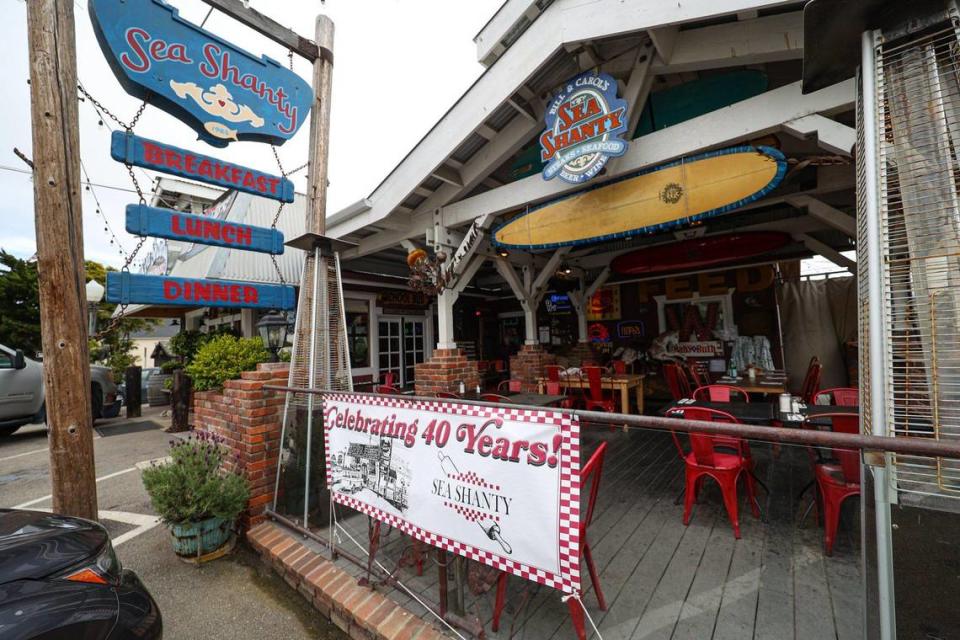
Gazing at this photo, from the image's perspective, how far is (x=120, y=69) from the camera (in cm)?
283

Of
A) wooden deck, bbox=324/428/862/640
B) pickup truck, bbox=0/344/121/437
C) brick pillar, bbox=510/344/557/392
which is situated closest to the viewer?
wooden deck, bbox=324/428/862/640

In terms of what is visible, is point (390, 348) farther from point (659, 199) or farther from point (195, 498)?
point (659, 199)

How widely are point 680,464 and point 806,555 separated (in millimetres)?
1713

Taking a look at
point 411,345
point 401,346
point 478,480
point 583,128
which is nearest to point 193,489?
point 478,480

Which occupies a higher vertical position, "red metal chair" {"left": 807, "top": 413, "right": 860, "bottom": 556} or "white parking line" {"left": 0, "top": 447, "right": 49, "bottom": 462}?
"red metal chair" {"left": 807, "top": 413, "right": 860, "bottom": 556}

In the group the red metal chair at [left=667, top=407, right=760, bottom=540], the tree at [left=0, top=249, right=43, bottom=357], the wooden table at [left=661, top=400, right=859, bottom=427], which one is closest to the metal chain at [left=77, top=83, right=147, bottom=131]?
the red metal chair at [left=667, top=407, right=760, bottom=540]

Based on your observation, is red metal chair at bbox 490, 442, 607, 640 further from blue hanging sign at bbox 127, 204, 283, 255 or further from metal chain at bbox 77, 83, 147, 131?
metal chain at bbox 77, 83, 147, 131

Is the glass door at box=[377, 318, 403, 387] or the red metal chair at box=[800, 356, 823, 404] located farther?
the glass door at box=[377, 318, 403, 387]

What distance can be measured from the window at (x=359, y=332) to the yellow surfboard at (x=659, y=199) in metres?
5.03

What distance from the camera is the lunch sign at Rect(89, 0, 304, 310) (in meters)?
2.90

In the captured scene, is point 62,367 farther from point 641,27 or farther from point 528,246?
point 641,27

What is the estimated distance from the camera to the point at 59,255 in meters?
2.50

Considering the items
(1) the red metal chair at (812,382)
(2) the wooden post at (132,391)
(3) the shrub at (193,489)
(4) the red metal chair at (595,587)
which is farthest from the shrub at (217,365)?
(2) the wooden post at (132,391)

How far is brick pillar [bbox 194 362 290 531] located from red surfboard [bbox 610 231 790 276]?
20.5 ft
